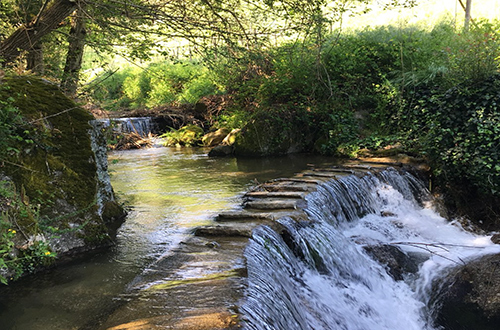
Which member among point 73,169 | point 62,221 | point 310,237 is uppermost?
point 73,169

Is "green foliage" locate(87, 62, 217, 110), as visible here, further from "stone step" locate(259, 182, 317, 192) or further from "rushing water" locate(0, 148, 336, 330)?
"stone step" locate(259, 182, 317, 192)

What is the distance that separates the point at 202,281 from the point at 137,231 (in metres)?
2.16

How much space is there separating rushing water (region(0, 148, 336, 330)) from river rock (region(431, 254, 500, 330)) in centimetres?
322

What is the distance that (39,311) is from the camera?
3.06 m

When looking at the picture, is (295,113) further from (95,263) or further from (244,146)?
(95,263)

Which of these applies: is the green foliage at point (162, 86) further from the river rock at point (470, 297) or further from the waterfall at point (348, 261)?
the river rock at point (470, 297)

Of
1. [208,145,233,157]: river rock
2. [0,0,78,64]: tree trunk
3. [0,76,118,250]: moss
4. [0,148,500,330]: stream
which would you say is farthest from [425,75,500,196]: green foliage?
[0,0,78,64]: tree trunk

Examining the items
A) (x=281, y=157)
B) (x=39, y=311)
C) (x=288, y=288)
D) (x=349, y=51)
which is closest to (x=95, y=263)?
(x=39, y=311)

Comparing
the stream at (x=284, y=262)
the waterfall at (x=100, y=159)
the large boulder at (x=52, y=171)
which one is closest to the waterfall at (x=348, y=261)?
the stream at (x=284, y=262)

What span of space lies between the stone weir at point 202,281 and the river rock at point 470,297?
202 centimetres

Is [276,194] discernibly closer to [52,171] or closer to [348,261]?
[348,261]

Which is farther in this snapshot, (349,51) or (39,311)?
(349,51)

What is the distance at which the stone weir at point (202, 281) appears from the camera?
2627 millimetres

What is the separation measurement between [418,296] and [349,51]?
9368 mm
